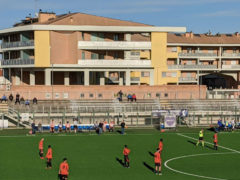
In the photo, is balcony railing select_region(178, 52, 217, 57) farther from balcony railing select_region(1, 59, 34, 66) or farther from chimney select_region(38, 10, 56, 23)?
balcony railing select_region(1, 59, 34, 66)

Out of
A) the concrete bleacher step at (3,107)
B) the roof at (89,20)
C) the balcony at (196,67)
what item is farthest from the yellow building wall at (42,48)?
the balcony at (196,67)

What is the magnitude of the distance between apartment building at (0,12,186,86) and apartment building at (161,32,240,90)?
20274 millimetres

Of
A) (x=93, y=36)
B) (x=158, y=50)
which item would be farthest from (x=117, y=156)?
(x=158, y=50)

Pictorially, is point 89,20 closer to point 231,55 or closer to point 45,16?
point 45,16

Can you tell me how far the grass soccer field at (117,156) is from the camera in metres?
30.9

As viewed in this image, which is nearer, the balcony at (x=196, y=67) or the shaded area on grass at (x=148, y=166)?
the shaded area on grass at (x=148, y=166)

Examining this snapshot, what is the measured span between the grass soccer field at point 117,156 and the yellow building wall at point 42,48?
23.6 metres

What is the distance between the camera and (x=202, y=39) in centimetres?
10681

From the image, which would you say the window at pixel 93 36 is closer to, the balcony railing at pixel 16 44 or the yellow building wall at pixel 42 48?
the yellow building wall at pixel 42 48

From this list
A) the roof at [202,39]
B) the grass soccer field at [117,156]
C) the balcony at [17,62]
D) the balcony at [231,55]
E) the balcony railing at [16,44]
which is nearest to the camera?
the grass soccer field at [117,156]

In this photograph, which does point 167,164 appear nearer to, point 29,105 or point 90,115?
point 90,115

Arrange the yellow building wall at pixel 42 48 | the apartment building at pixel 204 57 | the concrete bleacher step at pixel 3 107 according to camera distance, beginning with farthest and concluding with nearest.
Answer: the apartment building at pixel 204 57
the yellow building wall at pixel 42 48
the concrete bleacher step at pixel 3 107

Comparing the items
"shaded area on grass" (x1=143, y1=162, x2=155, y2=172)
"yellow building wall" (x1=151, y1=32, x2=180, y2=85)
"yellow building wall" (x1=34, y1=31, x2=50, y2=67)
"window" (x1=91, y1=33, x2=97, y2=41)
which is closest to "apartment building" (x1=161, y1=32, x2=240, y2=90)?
"yellow building wall" (x1=151, y1=32, x2=180, y2=85)

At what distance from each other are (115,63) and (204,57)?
108ft
